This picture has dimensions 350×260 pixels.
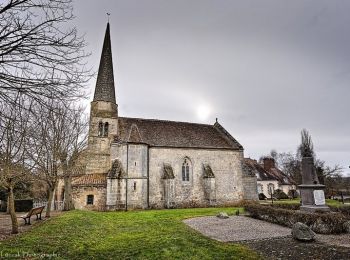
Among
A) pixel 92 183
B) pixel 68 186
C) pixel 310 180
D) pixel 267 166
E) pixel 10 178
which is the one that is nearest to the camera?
pixel 10 178

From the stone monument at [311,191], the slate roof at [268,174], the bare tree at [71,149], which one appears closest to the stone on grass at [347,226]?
the stone monument at [311,191]

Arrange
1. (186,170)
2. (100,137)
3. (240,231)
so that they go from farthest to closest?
(186,170) < (100,137) < (240,231)

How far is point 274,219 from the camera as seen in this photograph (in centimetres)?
1592

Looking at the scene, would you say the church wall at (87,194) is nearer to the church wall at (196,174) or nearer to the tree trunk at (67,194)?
the tree trunk at (67,194)

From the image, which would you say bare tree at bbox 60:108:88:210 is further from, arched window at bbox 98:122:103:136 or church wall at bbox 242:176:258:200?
church wall at bbox 242:176:258:200

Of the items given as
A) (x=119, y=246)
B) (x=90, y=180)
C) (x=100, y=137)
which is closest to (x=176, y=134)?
(x=100, y=137)

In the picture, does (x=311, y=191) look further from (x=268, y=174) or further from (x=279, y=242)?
(x=268, y=174)

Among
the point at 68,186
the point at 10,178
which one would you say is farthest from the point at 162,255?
the point at 68,186

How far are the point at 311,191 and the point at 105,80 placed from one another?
81.4ft

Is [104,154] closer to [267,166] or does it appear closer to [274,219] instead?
[274,219]

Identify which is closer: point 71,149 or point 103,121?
point 71,149

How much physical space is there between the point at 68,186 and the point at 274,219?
17.8m

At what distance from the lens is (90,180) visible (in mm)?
26703

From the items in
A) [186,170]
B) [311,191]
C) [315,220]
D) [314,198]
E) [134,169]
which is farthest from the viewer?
[186,170]
